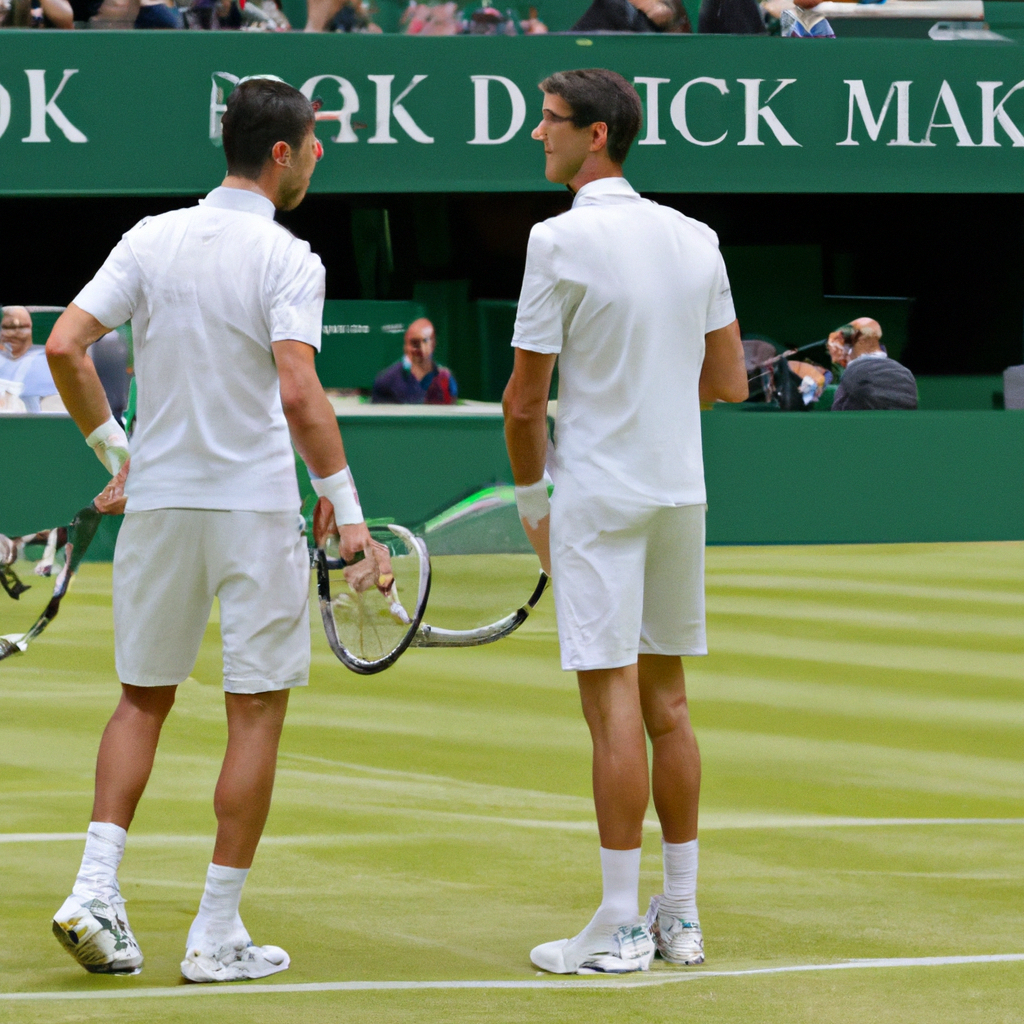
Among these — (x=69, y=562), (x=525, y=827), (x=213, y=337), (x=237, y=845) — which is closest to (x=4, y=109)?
(x=69, y=562)

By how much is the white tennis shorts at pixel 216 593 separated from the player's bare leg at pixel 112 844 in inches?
3.0

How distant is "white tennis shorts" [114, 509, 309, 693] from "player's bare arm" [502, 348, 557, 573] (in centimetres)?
42

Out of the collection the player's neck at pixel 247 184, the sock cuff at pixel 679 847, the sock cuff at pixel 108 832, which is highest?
the player's neck at pixel 247 184

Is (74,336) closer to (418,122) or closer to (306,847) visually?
(306,847)

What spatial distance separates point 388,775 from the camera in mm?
4797

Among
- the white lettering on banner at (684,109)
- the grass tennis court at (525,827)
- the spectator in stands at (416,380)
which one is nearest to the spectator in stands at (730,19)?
the white lettering on banner at (684,109)

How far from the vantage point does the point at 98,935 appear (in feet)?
9.63

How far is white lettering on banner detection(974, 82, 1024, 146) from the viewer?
11.6 m

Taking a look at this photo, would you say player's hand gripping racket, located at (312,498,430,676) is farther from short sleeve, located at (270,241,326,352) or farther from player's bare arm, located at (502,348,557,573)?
short sleeve, located at (270,241,326,352)

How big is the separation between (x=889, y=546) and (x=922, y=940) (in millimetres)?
8150

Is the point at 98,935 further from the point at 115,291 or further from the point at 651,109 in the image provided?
the point at 651,109

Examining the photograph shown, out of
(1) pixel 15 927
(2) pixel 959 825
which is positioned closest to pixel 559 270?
(1) pixel 15 927

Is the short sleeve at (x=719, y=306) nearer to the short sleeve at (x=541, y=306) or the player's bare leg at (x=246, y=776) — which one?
the short sleeve at (x=541, y=306)

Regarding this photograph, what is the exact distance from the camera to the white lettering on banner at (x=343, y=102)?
11188mm
